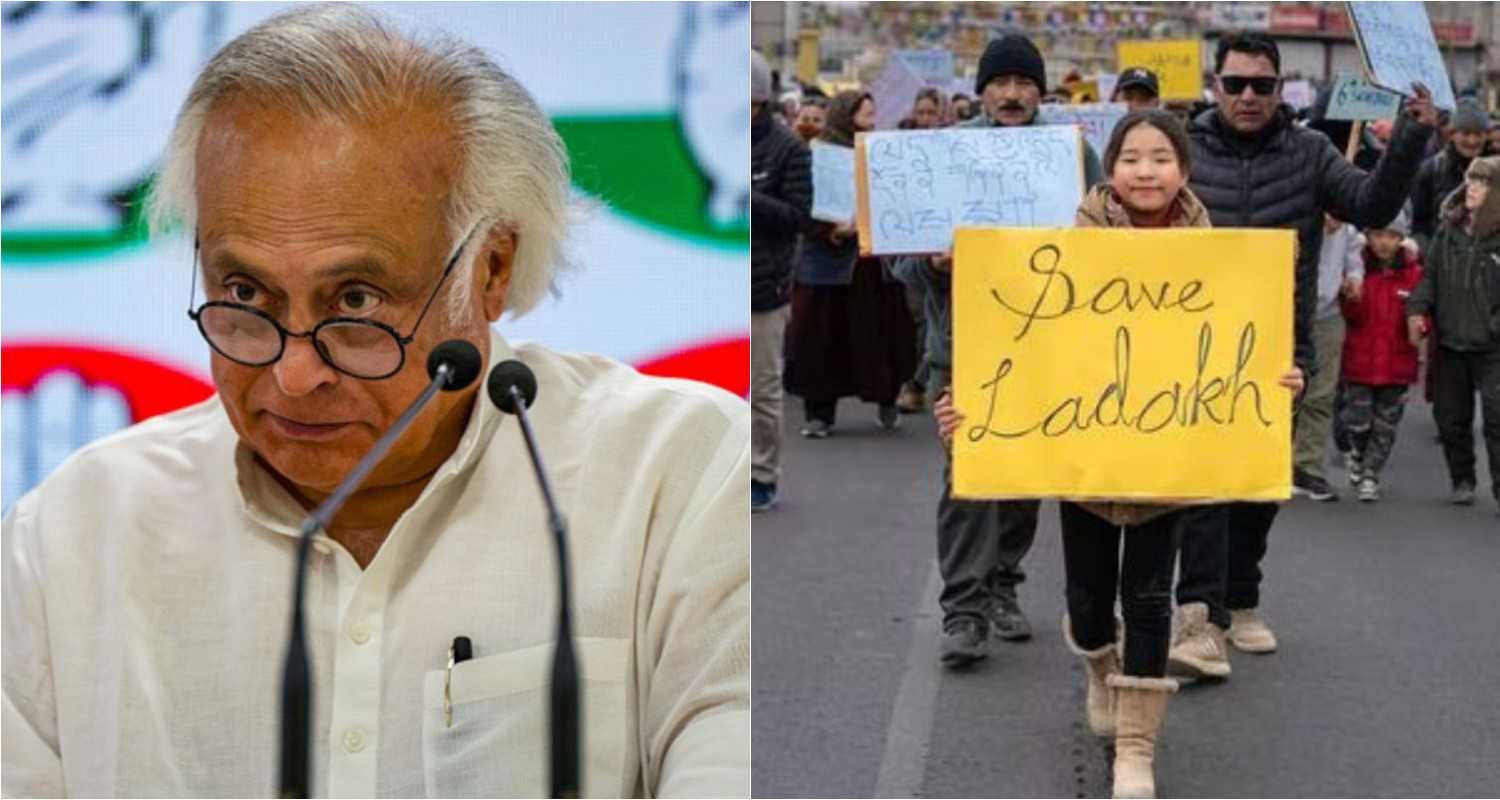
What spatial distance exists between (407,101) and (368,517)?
18.1 inches

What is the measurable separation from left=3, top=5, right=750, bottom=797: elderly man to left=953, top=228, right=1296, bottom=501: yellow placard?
2027 mm

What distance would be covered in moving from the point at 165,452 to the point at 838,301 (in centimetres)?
878

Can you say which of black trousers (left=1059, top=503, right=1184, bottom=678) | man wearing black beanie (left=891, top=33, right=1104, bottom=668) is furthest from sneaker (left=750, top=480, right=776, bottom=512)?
black trousers (left=1059, top=503, right=1184, bottom=678)

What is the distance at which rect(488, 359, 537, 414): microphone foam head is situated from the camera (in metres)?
1.98

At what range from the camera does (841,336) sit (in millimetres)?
11078

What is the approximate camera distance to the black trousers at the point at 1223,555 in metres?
5.50

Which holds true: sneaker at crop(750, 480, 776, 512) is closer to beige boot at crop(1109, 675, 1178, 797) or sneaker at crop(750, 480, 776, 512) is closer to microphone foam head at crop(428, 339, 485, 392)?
beige boot at crop(1109, 675, 1178, 797)

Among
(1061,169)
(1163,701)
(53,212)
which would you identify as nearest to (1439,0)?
(1061,169)

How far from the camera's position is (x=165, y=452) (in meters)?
2.56

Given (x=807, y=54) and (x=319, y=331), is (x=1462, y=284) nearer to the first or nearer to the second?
(x=319, y=331)

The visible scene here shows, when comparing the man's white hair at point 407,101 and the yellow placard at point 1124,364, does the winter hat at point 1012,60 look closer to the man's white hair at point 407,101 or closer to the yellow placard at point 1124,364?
the yellow placard at point 1124,364

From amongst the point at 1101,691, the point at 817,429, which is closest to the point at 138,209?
the point at 1101,691

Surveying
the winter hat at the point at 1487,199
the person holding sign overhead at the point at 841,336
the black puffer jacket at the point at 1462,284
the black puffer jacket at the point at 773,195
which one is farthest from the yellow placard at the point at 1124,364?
the person holding sign overhead at the point at 841,336

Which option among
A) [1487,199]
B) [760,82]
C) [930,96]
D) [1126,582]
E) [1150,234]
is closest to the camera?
[1150,234]
